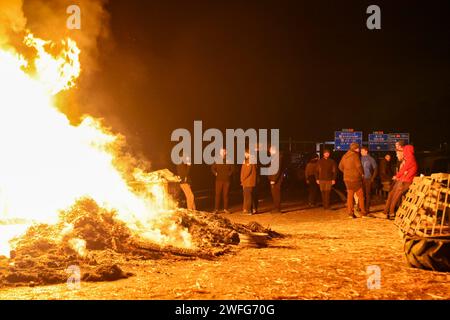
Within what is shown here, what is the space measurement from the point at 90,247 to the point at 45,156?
2888mm

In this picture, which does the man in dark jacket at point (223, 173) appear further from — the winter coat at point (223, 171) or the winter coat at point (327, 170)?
the winter coat at point (327, 170)

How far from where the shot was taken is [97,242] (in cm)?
799

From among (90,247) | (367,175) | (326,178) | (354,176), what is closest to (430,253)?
(90,247)

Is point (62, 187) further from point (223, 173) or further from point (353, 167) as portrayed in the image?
point (353, 167)

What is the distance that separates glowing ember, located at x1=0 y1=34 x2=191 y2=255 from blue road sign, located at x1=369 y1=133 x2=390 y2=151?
2666cm

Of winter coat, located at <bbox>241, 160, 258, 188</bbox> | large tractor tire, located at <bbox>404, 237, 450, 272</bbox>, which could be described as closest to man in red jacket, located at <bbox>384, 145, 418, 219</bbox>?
winter coat, located at <bbox>241, 160, 258, 188</bbox>

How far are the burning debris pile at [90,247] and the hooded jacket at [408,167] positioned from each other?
14.2ft

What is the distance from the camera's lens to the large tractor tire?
633 cm

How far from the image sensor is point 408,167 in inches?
454

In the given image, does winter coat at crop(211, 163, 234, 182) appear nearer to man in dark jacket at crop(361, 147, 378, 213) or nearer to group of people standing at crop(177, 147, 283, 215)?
group of people standing at crop(177, 147, 283, 215)

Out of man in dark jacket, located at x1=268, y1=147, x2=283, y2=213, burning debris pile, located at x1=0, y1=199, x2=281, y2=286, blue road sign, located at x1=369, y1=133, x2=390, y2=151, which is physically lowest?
burning debris pile, located at x1=0, y1=199, x2=281, y2=286

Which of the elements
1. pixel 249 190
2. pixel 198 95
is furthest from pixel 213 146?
pixel 249 190
